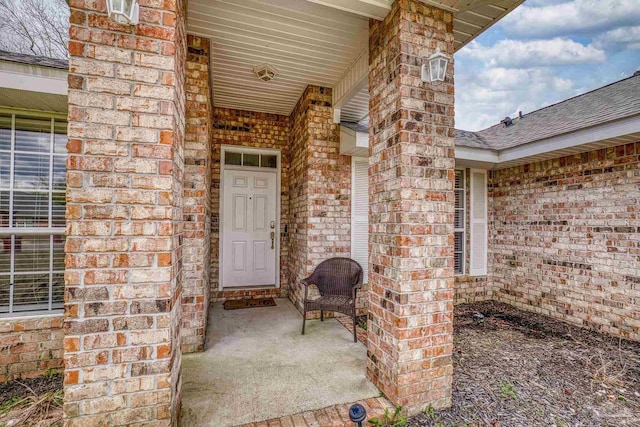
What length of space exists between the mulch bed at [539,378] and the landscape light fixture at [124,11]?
2797 mm

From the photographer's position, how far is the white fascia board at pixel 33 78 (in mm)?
2047

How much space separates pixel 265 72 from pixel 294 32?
0.76 meters

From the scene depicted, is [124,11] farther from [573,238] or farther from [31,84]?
[573,238]

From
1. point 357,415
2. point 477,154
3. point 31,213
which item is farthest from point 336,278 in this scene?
point 31,213

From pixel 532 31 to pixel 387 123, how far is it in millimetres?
12025

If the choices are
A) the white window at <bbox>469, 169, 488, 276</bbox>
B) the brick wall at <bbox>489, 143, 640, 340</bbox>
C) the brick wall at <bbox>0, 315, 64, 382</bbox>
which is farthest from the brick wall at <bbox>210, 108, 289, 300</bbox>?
the brick wall at <bbox>489, 143, 640, 340</bbox>

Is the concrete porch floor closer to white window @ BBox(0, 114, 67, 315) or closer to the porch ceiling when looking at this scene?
white window @ BBox(0, 114, 67, 315)

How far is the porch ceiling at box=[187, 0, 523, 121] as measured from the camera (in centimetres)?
210

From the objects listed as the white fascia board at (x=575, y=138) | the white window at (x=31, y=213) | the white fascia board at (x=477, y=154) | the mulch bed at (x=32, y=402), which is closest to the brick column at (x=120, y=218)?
the mulch bed at (x=32, y=402)

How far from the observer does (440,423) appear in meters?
1.83

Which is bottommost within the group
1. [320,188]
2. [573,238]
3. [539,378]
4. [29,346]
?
[539,378]

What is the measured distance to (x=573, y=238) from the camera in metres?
3.80

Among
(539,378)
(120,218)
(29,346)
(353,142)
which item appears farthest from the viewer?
(353,142)

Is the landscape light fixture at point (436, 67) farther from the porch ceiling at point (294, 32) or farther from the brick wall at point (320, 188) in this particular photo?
the brick wall at point (320, 188)
